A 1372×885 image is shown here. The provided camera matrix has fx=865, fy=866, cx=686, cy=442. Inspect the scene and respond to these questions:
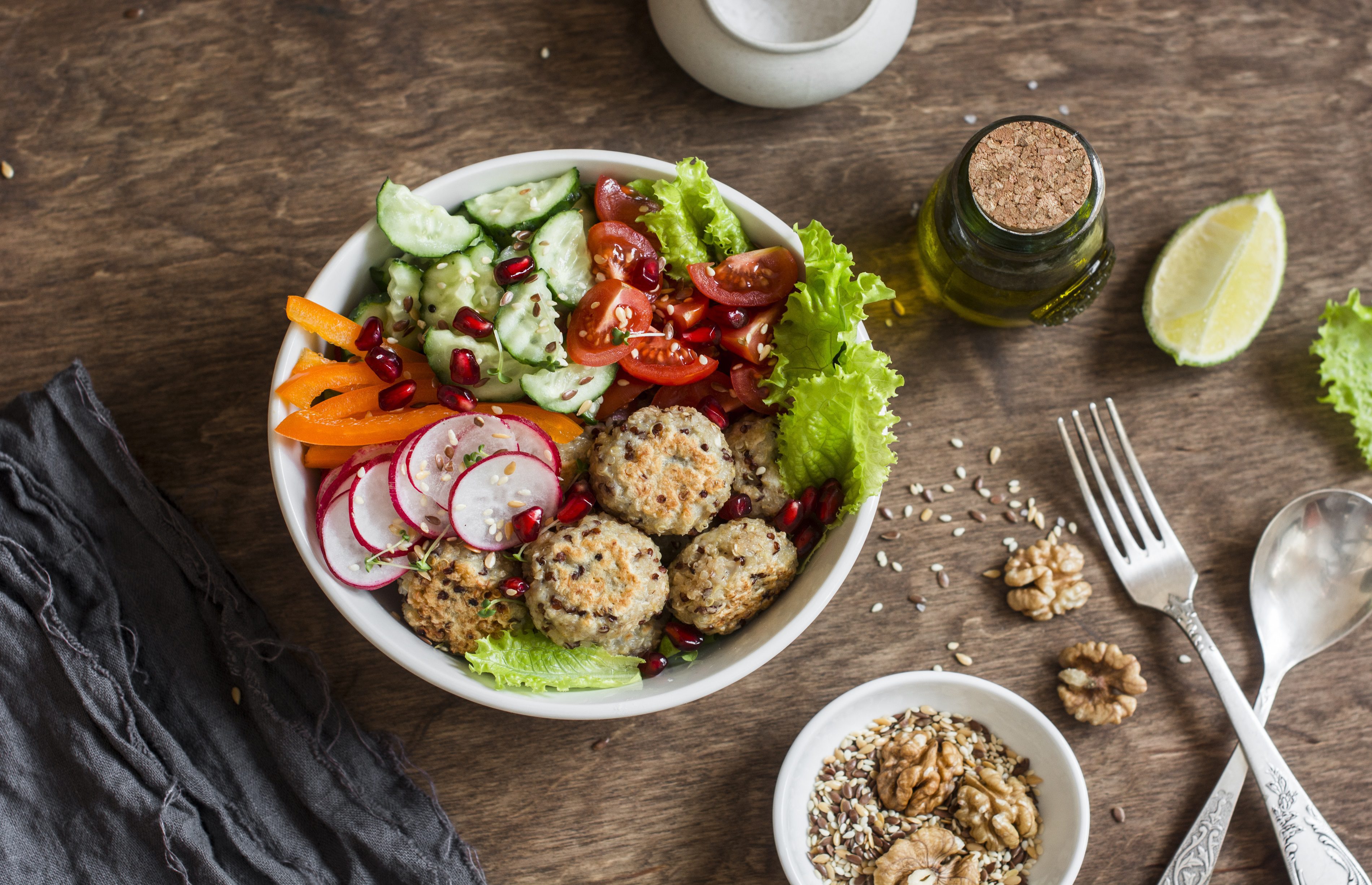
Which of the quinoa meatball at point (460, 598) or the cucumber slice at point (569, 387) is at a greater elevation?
the cucumber slice at point (569, 387)

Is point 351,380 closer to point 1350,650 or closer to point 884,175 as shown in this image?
point 884,175

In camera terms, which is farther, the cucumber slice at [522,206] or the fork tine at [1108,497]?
the fork tine at [1108,497]

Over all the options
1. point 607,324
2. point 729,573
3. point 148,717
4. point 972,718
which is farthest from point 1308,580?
point 148,717

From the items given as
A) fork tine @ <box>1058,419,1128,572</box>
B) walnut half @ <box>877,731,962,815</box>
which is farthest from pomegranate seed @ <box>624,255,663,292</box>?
walnut half @ <box>877,731,962,815</box>

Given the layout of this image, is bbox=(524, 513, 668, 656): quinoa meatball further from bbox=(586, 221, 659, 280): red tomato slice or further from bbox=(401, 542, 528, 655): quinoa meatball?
bbox=(586, 221, 659, 280): red tomato slice

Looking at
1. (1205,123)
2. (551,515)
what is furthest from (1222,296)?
(551,515)

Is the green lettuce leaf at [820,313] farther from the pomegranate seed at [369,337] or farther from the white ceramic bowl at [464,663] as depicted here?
the pomegranate seed at [369,337]

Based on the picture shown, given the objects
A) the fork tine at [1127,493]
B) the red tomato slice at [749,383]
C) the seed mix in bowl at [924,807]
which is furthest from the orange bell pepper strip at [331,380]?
the fork tine at [1127,493]
